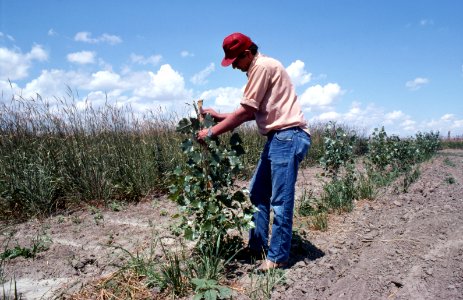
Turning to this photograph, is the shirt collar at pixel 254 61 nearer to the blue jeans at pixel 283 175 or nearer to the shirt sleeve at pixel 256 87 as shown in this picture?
the shirt sleeve at pixel 256 87

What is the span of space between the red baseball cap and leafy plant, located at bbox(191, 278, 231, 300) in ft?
5.33

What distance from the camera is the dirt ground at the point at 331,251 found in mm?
2908

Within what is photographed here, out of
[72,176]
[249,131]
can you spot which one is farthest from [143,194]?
[249,131]

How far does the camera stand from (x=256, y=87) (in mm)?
2779

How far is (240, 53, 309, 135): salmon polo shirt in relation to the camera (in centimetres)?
279

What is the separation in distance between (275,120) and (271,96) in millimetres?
197

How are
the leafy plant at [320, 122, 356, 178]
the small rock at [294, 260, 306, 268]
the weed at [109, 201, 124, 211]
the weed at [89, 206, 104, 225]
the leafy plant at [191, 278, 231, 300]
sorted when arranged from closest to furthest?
the leafy plant at [191, 278, 231, 300] → the small rock at [294, 260, 306, 268] → the weed at [89, 206, 104, 225] → the weed at [109, 201, 124, 211] → the leafy plant at [320, 122, 356, 178]

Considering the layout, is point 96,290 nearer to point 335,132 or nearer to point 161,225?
point 161,225

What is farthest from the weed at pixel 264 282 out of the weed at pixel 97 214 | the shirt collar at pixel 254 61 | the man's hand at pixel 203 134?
the weed at pixel 97 214

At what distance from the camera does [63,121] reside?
21.2ft

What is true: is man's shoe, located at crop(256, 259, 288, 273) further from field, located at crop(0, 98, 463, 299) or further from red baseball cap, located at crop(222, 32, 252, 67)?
red baseball cap, located at crop(222, 32, 252, 67)

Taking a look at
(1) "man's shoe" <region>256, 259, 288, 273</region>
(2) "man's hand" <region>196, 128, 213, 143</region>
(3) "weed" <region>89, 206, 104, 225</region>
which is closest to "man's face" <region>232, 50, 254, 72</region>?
(2) "man's hand" <region>196, 128, 213, 143</region>

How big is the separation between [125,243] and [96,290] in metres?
1.38

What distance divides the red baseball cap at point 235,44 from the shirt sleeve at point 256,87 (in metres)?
0.19
